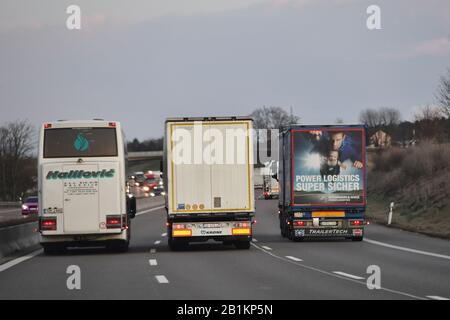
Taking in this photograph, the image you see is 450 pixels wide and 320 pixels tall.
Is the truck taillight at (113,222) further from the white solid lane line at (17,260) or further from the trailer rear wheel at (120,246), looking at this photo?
the white solid lane line at (17,260)

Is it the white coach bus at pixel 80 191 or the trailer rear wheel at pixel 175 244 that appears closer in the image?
the white coach bus at pixel 80 191

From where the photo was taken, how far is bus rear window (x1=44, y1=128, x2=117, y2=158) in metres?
25.2

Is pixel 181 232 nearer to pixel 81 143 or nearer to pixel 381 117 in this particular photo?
pixel 81 143

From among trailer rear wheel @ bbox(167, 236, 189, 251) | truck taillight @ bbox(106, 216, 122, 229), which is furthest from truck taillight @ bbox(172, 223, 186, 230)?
truck taillight @ bbox(106, 216, 122, 229)

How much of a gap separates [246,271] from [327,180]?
10.7m

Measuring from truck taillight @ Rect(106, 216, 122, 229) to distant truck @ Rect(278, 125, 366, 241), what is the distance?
6483 millimetres

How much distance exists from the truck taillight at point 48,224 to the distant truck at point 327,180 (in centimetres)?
804

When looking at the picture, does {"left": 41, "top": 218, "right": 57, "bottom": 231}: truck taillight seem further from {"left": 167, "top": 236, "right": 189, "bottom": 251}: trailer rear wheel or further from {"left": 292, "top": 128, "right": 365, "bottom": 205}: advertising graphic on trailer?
{"left": 292, "top": 128, "right": 365, "bottom": 205}: advertising graphic on trailer

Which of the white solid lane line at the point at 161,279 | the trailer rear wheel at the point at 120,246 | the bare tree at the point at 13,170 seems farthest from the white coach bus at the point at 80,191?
the bare tree at the point at 13,170

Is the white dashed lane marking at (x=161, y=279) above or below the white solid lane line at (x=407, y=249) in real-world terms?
above

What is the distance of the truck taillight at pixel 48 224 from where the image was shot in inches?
964

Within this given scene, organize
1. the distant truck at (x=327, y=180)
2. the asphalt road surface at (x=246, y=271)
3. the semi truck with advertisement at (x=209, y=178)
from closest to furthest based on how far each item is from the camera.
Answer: the asphalt road surface at (x=246, y=271)
the semi truck with advertisement at (x=209, y=178)
the distant truck at (x=327, y=180)

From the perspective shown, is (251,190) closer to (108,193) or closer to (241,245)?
(241,245)
